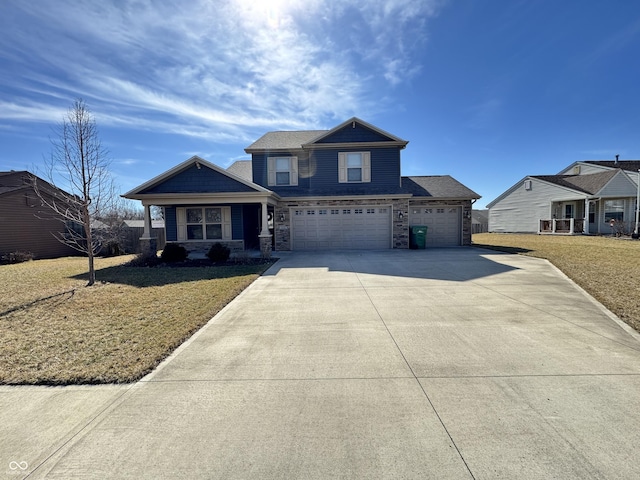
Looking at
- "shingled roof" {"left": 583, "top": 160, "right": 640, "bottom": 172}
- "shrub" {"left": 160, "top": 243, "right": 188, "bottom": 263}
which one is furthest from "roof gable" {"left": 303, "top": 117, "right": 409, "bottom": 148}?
"shingled roof" {"left": 583, "top": 160, "right": 640, "bottom": 172}

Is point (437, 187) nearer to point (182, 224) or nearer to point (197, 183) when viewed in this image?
point (197, 183)

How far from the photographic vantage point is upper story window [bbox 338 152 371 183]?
633 inches

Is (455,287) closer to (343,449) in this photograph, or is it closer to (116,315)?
(343,449)

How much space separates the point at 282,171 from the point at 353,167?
382 cm

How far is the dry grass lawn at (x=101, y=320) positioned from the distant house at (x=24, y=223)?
835cm

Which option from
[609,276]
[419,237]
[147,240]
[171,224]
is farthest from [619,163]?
[147,240]

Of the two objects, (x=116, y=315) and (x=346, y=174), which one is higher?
(x=346, y=174)

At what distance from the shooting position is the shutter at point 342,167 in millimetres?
16078

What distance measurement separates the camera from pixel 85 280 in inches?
369

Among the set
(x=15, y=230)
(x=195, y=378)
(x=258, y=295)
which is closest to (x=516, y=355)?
(x=195, y=378)

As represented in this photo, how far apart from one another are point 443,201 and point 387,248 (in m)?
4.38

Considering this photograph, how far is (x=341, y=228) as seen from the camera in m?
Answer: 15.6

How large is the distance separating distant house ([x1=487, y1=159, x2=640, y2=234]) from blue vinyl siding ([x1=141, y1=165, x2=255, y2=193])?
25.9 meters

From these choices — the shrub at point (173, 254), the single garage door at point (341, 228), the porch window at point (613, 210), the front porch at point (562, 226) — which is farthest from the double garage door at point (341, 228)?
the porch window at point (613, 210)
